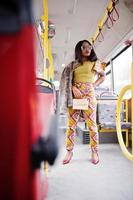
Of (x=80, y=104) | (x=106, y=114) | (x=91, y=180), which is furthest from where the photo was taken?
(x=106, y=114)

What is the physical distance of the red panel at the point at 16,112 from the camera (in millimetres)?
398

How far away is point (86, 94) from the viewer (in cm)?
314

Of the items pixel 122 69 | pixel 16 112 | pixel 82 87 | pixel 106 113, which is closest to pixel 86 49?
pixel 82 87

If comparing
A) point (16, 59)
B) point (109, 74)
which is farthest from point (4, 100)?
point (109, 74)

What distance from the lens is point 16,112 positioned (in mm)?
399

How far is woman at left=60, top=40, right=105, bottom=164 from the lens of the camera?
3.13m

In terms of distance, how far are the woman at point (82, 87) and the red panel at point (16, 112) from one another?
8.80 feet

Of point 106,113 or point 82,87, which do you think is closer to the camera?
point 82,87

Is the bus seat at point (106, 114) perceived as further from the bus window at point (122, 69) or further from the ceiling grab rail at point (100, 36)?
the ceiling grab rail at point (100, 36)

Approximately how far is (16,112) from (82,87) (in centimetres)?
276

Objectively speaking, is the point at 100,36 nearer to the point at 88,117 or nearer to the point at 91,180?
the point at 88,117

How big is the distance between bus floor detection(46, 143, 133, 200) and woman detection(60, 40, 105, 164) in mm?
221

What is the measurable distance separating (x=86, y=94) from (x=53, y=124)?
2.59 m

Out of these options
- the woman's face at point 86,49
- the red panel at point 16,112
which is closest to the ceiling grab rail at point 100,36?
the woman's face at point 86,49
